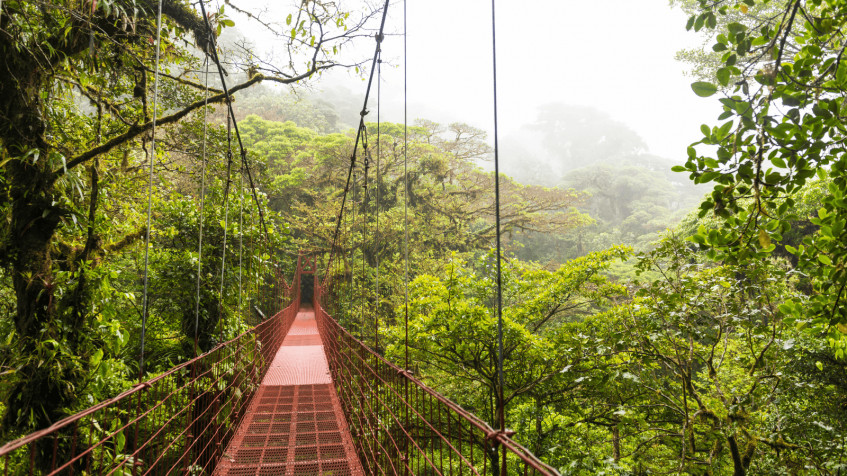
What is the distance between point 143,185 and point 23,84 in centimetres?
160

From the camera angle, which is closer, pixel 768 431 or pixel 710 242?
pixel 710 242

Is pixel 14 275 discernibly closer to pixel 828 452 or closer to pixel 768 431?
pixel 828 452

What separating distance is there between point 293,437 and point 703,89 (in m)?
2.34

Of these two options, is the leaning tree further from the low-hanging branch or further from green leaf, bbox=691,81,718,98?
green leaf, bbox=691,81,718,98

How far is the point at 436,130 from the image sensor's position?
457 inches

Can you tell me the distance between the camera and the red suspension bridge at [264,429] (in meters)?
1.07

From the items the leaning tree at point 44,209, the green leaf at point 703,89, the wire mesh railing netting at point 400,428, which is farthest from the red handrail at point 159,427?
the green leaf at point 703,89

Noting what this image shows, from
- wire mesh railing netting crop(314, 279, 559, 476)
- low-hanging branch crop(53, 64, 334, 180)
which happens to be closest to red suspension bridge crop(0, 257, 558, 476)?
wire mesh railing netting crop(314, 279, 559, 476)

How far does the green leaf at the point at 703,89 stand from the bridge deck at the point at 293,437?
184cm

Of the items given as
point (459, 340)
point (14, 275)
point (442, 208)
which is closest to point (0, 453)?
point (14, 275)

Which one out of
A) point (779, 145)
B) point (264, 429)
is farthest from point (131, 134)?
point (779, 145)

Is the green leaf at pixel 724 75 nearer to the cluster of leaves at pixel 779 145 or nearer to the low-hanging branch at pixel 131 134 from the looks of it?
the cluster of leaves at pixel 779 145

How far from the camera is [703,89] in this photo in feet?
3.11

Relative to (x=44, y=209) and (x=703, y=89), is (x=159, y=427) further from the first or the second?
(x=703, y=89)
